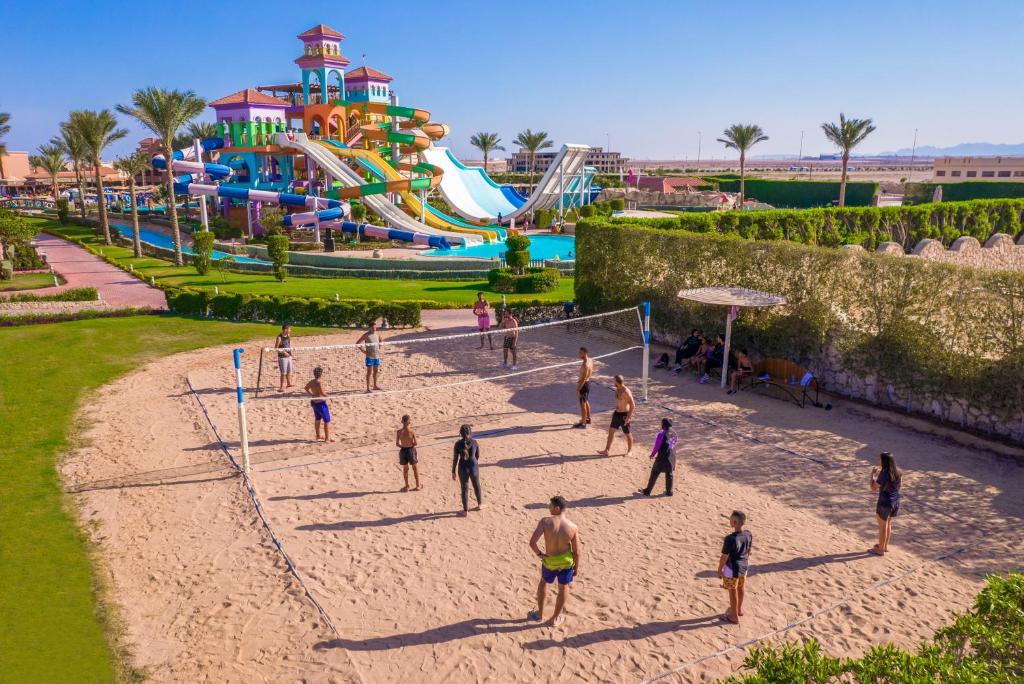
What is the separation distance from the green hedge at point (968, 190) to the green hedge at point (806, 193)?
4.09 metres

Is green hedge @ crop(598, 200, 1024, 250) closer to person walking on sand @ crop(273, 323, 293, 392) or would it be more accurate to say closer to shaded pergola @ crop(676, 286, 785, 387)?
shaded pergola @ crop(676, 286, 785, 387)

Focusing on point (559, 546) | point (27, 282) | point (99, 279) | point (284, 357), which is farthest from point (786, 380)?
point (27, 282)

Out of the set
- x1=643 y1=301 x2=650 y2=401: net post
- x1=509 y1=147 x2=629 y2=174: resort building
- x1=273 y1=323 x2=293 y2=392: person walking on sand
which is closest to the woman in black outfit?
Answer: x1=643 y1=301 x2=650 y2=401: net post

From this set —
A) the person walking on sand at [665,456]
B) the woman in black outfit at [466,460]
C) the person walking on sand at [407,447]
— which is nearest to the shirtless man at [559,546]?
the woman in black outfit at [466,460]

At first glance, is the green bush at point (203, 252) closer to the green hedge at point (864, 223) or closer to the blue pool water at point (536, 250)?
the blue pool water at point (536, 250)

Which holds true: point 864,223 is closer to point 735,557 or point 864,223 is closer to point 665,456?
point 665,456

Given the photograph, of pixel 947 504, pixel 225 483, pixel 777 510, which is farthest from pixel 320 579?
pixel 947 504

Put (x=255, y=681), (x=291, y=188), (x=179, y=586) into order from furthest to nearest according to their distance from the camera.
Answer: (x=291, y=188) → (x=179, y=586) → (x=255, y=681)

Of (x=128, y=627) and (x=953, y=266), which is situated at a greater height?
(x=953, y=266)

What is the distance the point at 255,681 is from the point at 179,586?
2402mm

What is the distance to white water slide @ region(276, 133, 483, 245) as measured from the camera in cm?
4734

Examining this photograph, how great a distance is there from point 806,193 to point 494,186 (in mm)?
35784

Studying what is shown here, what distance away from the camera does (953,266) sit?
47.1ft

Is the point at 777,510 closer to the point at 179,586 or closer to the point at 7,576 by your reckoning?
the point at 179,586
